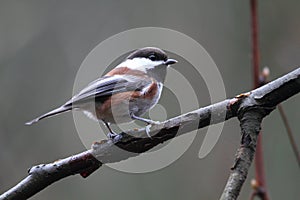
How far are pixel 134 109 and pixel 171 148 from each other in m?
0.24

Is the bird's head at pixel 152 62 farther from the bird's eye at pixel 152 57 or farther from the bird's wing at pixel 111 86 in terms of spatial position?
the bird's wing at pixel 111 86

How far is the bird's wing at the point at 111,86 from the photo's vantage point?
7.64 feet

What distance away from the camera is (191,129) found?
4.89 feet

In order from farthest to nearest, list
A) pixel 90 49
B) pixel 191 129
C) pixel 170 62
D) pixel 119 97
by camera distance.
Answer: pixel 90 49 → pixel 170 62 → pixel 119 97 → pixel 191 129

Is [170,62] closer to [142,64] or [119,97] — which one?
[142,64]

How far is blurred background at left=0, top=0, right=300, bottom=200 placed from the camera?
4.25 metres

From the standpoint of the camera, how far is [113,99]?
236 centimetres

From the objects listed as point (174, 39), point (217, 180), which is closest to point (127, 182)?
point (217, 180)

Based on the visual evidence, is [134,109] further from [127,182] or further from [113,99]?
[127,182]

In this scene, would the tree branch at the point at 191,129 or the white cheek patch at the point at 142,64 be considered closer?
the tree branch at the point at 191,129

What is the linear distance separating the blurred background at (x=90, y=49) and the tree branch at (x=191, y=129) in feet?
6.85

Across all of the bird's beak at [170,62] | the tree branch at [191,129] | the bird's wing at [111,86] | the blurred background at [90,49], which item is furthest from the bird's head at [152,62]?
the blurred background at [90,49]

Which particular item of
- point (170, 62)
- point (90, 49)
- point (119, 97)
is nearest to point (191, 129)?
point (119, 97)

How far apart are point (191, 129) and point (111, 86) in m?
0.99
